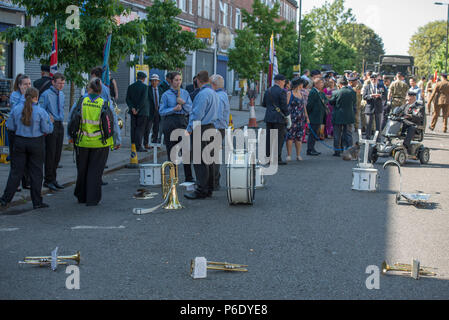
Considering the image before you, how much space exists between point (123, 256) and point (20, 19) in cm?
1685

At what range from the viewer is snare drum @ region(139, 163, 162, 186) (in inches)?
424

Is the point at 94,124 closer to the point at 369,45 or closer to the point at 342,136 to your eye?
the point at 342,136

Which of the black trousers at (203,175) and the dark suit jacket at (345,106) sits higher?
the dark suit jacket at (345,106)

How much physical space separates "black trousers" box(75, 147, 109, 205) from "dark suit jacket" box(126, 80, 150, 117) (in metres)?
5.35

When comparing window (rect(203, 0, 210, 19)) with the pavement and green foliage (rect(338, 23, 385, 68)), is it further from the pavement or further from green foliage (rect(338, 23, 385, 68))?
green foliage (rect(338, 23, 385, 68))

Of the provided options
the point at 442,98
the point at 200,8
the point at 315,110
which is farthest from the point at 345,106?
the point at 200,8

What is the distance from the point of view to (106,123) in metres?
8.98

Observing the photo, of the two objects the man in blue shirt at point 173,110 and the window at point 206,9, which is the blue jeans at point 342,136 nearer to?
the man in blue shirt at point 173,110

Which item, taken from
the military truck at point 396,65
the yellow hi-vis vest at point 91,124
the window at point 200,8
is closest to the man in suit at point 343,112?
the yellow hi-vis vest at point 91,124

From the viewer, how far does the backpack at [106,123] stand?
898cm

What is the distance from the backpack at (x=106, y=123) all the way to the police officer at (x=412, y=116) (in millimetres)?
7360

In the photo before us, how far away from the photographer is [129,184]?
11.0m

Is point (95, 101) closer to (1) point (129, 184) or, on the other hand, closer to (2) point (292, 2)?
(1) point (129, 184)

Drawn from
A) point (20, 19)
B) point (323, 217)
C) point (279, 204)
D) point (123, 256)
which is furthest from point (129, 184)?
point (20, 19)
